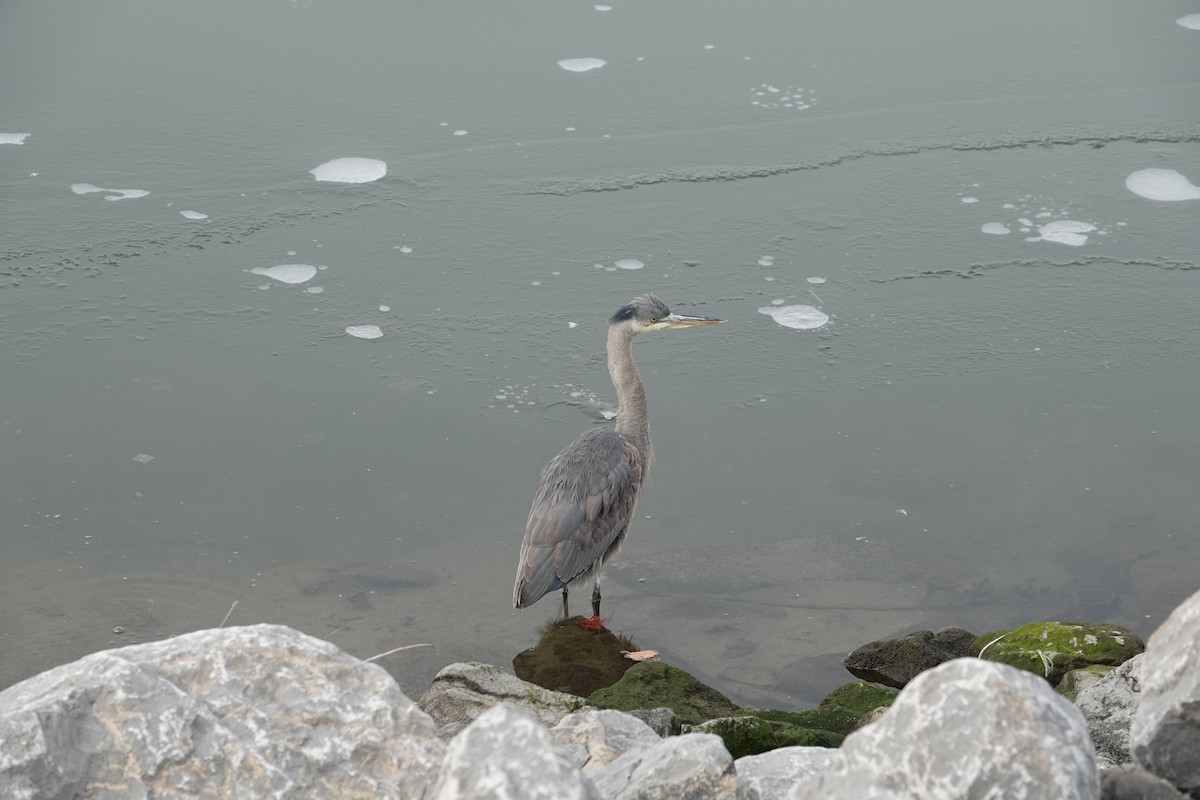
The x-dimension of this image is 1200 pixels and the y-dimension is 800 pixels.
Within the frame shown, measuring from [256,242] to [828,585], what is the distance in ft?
13.8

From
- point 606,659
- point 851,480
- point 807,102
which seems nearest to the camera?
point 606,659

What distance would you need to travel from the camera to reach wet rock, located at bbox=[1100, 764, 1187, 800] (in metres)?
2.29

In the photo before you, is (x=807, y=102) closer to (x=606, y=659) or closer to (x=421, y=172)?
(x=421, y=172)

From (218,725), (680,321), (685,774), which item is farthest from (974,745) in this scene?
(680,321)

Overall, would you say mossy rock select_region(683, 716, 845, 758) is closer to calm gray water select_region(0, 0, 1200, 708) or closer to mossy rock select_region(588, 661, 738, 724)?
mossy rock select_region(588, 661, 738, 724)

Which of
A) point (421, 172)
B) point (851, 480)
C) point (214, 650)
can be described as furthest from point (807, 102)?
point (214, 650)

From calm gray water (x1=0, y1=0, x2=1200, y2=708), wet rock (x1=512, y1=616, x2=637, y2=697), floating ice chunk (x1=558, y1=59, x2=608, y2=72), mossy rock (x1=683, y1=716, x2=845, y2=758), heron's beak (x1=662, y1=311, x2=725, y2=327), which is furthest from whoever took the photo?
floating ice chunk (x1=558, y1=59, x2=608, y2=72)

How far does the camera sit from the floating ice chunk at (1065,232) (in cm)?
797

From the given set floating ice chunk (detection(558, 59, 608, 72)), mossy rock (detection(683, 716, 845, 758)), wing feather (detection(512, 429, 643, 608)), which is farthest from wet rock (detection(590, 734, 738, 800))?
floating ice chunk (detection(558, 59, 608, 72))

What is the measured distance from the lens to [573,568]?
5.54 m

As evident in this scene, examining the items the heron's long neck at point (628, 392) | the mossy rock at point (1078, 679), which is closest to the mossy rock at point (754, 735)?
the mossy rock at point (1078, 679)

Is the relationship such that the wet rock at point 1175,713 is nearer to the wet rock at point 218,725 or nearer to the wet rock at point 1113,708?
the wet rock at point 1113,708

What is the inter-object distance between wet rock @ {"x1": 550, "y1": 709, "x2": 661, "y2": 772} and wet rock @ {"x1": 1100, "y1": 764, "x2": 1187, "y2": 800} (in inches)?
50.5

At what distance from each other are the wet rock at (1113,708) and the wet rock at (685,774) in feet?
4.19
